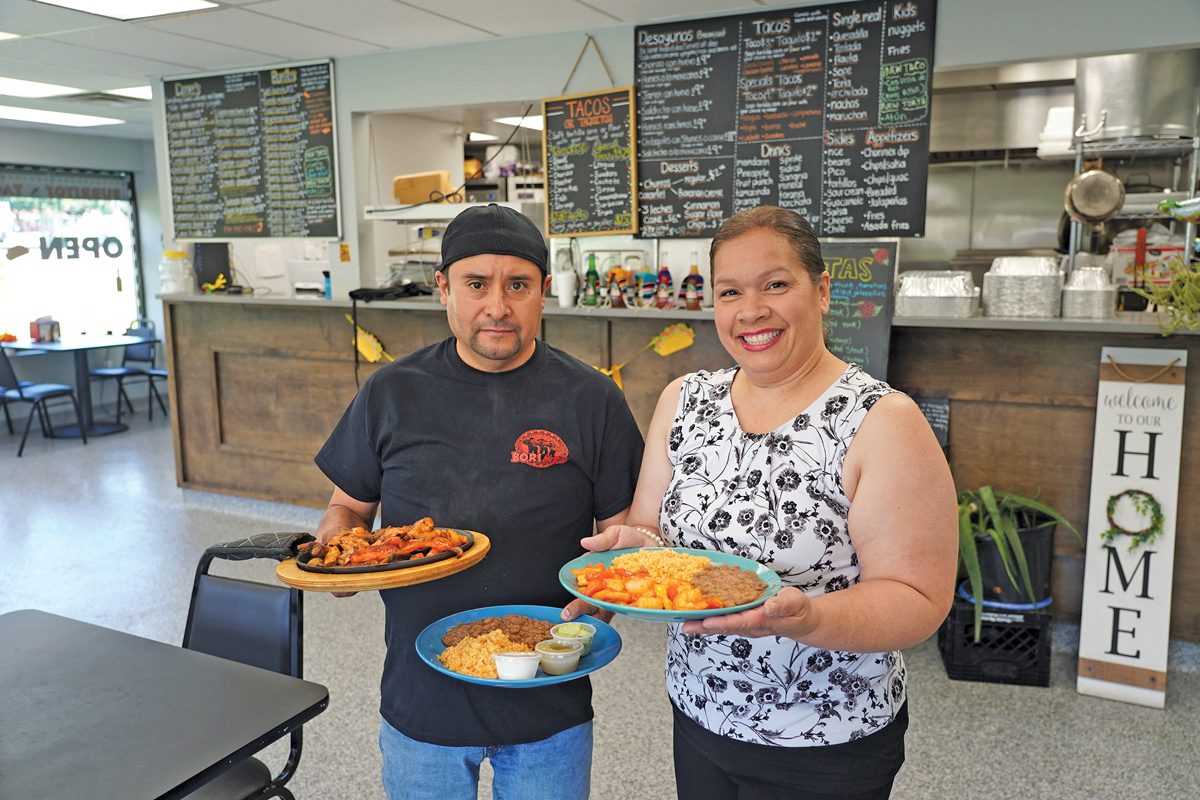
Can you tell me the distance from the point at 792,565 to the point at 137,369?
28.6 feet

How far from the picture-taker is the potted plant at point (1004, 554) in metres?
3.21

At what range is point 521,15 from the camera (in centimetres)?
407

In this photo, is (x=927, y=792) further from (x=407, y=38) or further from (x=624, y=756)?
(x=407, y=38)

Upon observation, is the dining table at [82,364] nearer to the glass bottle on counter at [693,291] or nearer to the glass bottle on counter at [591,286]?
the glass bottle on counter at [591,286]

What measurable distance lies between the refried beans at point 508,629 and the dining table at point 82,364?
24.0 ft

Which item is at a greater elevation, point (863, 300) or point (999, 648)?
point (863, 300)

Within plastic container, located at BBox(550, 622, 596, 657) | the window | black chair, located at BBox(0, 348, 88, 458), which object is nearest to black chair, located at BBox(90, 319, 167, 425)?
the window

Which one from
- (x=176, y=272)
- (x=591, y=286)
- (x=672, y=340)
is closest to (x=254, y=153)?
(x=176, y=272)

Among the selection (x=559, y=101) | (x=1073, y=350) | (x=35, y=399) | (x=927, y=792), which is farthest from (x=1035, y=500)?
(x=35, y=399)

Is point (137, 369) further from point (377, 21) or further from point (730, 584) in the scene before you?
point (730, 584)

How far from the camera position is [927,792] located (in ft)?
8.48

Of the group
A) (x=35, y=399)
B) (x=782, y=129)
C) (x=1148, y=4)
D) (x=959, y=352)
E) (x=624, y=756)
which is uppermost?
(x=1148, y=4)

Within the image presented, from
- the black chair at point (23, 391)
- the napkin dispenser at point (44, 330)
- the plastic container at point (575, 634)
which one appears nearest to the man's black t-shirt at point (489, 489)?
the plastic container at point (575, 634)

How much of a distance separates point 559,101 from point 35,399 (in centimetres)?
540
